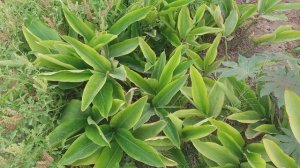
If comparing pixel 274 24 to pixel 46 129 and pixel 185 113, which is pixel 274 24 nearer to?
pixel 185 113

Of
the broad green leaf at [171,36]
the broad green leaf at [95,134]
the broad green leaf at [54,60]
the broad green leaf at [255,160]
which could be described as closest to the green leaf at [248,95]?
the broad green leaf at [255,160]

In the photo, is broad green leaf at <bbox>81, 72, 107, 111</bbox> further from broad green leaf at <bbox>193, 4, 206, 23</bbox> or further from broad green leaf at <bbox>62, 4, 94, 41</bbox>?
broad green leaf at <bbox>193, 4, 206, 23</bbox>

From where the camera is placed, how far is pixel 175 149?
8.75 ft

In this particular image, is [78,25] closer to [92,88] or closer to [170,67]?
[92,88]

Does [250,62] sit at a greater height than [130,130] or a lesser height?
greater

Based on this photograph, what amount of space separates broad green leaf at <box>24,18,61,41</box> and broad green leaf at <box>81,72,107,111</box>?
1.52ft

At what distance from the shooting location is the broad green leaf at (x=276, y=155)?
2.33 meters

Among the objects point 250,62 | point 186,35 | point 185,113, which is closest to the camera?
point 250,62

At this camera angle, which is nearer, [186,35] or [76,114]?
[76,114]

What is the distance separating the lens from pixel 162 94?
2719 millimetres

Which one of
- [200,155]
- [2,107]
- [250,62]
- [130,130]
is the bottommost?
[200,155]

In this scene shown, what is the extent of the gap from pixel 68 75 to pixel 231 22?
133cm

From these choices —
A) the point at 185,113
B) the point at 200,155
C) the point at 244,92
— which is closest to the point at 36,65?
the point at 185,113

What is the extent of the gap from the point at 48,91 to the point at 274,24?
198cm
